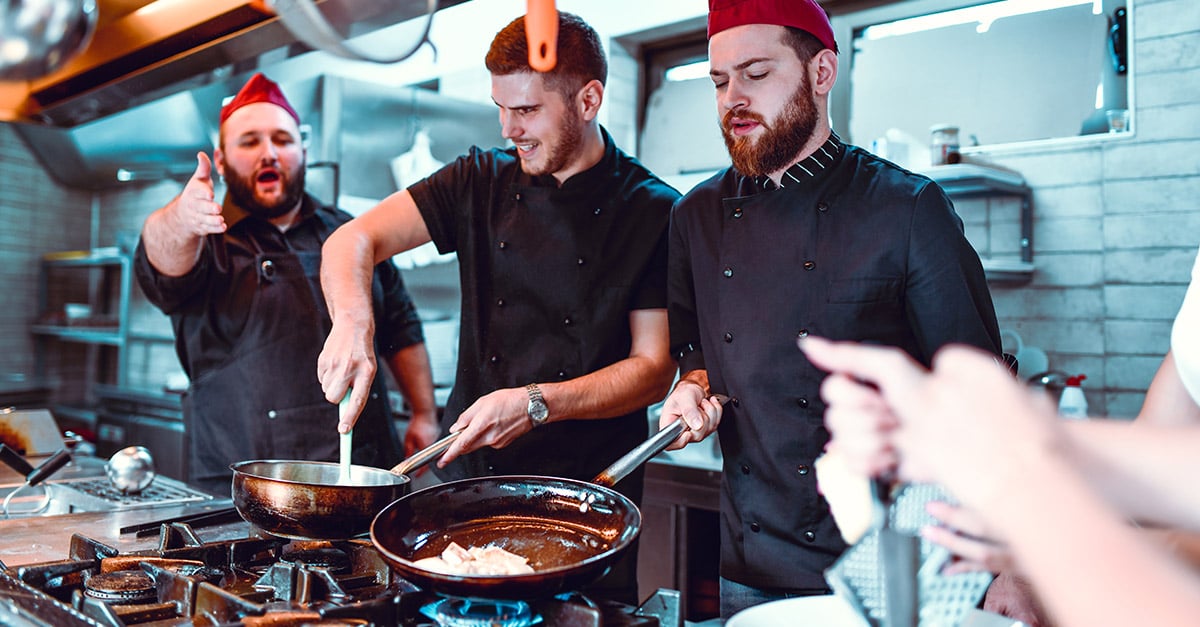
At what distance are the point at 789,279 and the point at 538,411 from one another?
536 mm

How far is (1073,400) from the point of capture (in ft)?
8.68

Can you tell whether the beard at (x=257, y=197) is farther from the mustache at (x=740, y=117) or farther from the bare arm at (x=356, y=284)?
the mustache at (x=740, y=117)

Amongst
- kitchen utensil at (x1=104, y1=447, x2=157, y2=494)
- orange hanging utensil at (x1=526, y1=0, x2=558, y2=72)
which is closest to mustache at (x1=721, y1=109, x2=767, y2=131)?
orange hanging utensil at (x1=526, y1=0, x2=558, y2=72)

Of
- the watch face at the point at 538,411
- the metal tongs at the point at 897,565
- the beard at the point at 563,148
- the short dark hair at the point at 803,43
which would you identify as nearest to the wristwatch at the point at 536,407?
the watch face at the point at 538,411

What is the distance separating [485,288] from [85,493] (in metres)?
0.98

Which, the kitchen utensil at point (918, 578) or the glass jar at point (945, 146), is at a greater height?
the glass jar at point (945, 146)

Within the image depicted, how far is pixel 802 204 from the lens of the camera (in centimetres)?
165

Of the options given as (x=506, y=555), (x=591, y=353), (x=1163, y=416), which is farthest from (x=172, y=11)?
(x=1163, y=416)

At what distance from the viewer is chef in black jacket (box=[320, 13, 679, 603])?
6.41 feet

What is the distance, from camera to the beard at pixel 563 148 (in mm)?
1979

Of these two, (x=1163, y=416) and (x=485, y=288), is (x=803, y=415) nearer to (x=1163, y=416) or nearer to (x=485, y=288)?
(x=1163, y=416)

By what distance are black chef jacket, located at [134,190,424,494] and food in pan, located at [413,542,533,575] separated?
1343 mm

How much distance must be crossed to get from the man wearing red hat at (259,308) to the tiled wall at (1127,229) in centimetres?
198

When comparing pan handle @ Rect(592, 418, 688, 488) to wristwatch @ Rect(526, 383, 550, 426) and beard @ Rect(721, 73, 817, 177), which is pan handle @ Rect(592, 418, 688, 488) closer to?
wristwatch @ Rect(526, 383, 550, 426)
